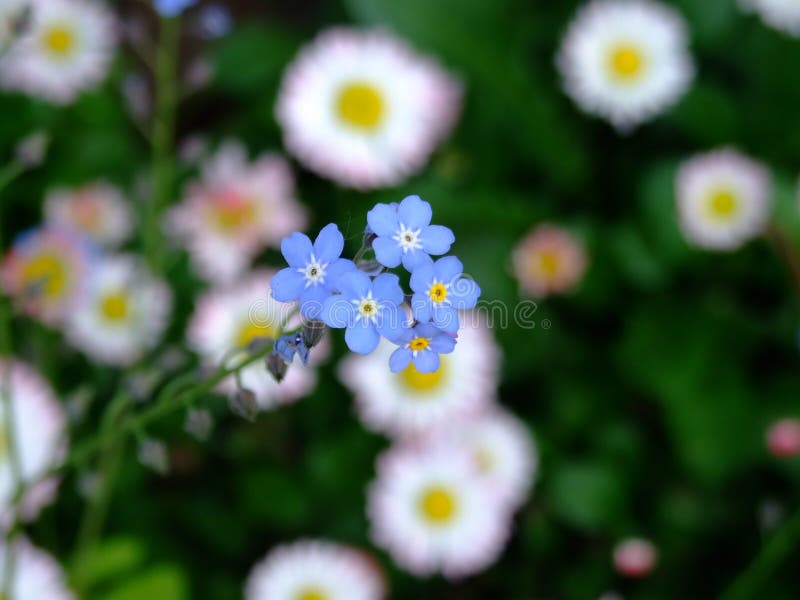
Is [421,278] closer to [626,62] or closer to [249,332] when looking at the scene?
[249,332]

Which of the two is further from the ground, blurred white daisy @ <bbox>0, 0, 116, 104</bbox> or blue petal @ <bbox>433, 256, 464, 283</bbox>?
blue petal @ <bbox>433, 256, 464, 283</bbox>

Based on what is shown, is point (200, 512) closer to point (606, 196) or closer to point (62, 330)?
point (62, 330)

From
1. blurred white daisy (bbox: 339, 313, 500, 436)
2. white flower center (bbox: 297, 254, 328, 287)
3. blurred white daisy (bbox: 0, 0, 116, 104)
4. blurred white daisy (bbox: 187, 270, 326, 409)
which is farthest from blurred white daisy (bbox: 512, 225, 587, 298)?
white flower center (bbox: 297, 254, 328, 287)

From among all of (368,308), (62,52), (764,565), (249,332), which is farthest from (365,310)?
(62,52)

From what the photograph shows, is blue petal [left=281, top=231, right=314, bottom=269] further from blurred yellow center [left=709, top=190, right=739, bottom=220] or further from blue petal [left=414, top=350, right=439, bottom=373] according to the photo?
blurred yellow center [left=709, top=190, right=739, bottom=220]

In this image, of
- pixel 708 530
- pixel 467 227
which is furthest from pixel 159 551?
pixel 708 530

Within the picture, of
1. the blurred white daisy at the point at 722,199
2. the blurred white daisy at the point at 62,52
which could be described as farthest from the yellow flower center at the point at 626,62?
the blurred white daisy at the point at 62,52
